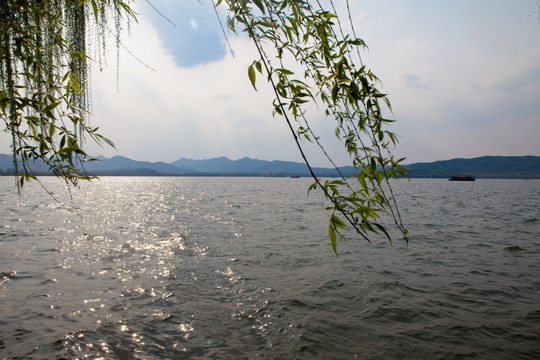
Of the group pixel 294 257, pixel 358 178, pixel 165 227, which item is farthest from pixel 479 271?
pixel 165 227

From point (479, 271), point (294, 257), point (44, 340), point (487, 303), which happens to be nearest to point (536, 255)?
point (479, 271)

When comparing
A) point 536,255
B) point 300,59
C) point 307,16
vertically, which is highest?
point 307,16

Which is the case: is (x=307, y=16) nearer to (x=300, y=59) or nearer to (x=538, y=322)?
(x=300, y=59)

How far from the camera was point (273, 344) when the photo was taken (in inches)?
213

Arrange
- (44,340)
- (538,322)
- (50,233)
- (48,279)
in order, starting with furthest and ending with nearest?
1. (50,233)
2. (48,279)
3. (538,322)
4. (44,340)

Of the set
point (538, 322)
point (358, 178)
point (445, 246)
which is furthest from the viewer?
point (445, 246)

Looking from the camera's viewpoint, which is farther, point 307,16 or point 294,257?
point 294,257

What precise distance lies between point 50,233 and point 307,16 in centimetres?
1720

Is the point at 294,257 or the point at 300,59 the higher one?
the point at 300,59

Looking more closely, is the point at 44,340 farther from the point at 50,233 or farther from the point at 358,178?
the point at 50,233

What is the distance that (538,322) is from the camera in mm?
6379

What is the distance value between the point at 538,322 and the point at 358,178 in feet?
23.9

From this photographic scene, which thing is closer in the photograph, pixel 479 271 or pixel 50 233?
pixel 479 271

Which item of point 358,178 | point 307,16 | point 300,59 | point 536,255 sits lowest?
point 536,255
